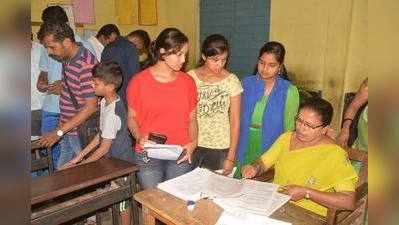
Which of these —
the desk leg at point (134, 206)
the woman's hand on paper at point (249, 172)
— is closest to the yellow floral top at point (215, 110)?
the woman's hand on paper at point (249, 172)

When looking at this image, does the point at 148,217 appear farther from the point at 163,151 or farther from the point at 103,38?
the point at 103,38

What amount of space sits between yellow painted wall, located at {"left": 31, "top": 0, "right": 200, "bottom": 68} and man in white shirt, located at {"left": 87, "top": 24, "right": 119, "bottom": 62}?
3.20ft

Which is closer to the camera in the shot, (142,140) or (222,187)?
(222,187)

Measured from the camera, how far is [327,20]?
4.64m

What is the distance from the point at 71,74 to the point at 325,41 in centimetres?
323

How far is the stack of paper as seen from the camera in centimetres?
185

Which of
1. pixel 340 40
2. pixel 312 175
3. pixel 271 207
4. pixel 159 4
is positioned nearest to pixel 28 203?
pixel 271 207

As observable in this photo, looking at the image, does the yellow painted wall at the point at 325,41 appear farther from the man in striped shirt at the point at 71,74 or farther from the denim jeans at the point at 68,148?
the denim jeans at the point at 68,148

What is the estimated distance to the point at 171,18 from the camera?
7.12m

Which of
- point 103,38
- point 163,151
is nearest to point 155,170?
point 163,151

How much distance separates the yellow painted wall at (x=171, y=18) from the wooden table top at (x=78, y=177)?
12.5ft

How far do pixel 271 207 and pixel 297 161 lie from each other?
1.68 ft

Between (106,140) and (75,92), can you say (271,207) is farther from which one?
(75,92)

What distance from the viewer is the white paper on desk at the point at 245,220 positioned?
1698 mm
